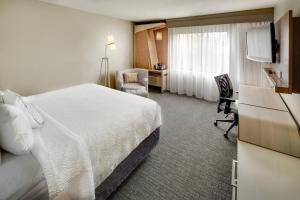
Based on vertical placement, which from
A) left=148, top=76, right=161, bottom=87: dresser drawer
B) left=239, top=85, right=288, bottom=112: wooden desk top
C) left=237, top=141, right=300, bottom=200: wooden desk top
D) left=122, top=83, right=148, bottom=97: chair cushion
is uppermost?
left=148, top=76, right=161, bottom=87: dresser drawer

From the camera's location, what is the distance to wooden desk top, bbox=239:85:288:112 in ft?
7.72

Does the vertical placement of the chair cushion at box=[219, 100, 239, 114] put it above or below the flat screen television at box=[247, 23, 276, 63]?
below

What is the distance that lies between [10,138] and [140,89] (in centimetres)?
366

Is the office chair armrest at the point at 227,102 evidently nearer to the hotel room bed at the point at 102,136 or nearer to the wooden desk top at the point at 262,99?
the wooden desk top at the point at 262,99

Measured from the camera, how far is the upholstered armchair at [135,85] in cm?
479

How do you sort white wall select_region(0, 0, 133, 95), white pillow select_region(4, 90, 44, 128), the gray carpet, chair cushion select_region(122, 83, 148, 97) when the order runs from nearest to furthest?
white pillow select_region(4, 90, 44, 128) < the gray carpet < white wall select_region(0, 0, 133, 95) < chair cushion select_region(122, 83, 148, 97)

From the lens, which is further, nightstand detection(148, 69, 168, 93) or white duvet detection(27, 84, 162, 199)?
nightstand detection(148, 69, 168, 93)

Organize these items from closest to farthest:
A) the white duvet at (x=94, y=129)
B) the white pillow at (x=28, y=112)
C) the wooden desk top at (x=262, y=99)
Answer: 1. the white duvet at (x=94, y=129)
2. the white pillow at (x=28, y=112)
3. the wooden desk top at (x=262, y=99)

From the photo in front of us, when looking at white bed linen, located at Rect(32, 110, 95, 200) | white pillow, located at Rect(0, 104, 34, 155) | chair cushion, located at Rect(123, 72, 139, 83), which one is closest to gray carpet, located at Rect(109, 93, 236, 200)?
white bed linen, located at Rect(32, 110, 95, 200)

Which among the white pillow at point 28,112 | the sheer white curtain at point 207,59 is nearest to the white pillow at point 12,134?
the white pillow at point 28,112

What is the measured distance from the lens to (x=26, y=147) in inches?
50.7

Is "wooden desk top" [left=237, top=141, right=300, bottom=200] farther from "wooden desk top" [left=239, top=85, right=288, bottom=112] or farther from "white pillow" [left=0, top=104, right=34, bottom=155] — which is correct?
"white pillow" [left=0, top=104, right=34, bottom=155]

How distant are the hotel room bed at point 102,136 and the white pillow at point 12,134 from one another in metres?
0.06

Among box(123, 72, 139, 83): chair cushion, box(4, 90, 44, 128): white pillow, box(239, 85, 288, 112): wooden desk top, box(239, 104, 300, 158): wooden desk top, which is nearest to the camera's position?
box(239, 104, 300, 158): wooden desk top
